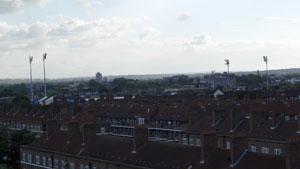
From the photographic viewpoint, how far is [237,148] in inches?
1227

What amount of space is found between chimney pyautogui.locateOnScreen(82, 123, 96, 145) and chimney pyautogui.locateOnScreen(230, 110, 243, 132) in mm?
18768

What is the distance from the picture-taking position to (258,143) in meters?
50.0

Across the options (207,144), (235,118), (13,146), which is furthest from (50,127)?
(207,144)

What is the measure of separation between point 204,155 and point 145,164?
5039mm

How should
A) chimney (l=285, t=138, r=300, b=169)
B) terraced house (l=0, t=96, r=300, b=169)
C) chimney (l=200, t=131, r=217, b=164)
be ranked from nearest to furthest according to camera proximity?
1. chimney (l=285, t=138, r=300, b=169)
2. terraced house (l=0, t=96, r=300, b=169)
3. chimney (l=200, t=131, r=217, b=164)

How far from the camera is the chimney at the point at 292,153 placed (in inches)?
1094

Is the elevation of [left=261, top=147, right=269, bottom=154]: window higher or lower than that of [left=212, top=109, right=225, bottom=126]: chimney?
lower

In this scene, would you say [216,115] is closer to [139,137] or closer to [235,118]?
[235,118]

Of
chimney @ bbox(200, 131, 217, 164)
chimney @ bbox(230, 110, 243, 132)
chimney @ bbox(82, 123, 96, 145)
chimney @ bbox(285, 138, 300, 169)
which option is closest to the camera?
chimney @ bbox(285, 138, 300, 169)

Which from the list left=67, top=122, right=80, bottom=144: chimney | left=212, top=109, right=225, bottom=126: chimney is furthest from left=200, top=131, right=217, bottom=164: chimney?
left=212, top=109, right=225, bottom=126: chimney

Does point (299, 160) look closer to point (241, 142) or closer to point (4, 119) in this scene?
point (241, 142)

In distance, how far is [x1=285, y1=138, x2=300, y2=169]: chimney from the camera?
27797 mm

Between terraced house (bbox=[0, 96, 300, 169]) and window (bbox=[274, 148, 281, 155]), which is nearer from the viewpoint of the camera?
terraced house (bbox=[0, 96, 300, 169])

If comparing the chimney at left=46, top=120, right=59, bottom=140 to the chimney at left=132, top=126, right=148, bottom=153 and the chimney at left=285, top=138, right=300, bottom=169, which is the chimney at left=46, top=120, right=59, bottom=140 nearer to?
the chimney at left=132, top=126, right=148, bottom=153
